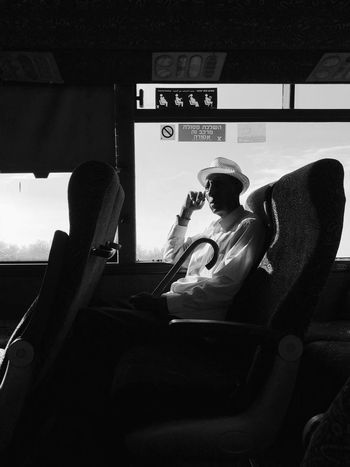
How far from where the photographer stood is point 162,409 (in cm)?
130

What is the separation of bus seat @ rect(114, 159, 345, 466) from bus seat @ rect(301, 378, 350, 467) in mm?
625

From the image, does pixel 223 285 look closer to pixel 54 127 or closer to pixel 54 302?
pixel 54 302

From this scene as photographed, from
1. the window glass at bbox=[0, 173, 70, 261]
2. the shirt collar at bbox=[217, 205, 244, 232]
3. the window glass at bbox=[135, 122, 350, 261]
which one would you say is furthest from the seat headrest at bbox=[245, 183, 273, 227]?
the window glass at bbox=[0, 173, 70, 261]

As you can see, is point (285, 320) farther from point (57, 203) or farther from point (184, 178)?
point (57, 203)

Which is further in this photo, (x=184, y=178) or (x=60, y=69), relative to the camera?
(x=184, y=178)

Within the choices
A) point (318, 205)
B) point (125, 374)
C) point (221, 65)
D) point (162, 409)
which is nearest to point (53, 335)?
point (125, 374)

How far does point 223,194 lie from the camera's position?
101 inches

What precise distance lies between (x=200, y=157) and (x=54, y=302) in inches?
85.4

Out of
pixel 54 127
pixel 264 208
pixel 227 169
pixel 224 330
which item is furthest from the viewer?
pixel 54 127

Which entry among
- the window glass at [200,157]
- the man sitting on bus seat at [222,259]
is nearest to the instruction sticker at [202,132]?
the window glass at [200,157]

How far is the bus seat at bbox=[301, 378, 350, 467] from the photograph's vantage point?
562mm

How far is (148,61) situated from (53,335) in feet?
7.32

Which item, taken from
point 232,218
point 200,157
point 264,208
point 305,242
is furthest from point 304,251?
point 200,157

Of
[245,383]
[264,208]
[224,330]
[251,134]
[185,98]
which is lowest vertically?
[245,383]
